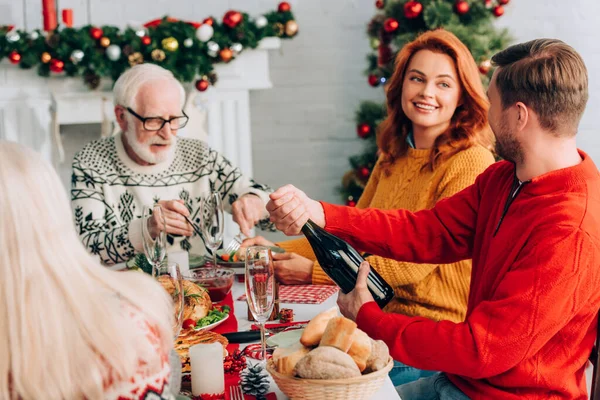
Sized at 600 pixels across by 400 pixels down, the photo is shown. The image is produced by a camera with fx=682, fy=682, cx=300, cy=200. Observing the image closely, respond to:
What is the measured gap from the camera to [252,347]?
1482mm

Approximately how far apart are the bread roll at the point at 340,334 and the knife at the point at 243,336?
0.39 m

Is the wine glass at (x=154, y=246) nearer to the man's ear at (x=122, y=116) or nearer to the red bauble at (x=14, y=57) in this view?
the man's ear at (x=122, y=116)

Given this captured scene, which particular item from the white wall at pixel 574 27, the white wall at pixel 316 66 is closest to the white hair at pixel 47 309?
the white wall at pixel 316 66

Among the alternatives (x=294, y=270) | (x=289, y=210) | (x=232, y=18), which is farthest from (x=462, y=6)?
(x=289, y=210)

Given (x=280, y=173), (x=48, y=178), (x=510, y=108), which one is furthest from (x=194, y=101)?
(x=48, y=178)

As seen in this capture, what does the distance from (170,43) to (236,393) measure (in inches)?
104

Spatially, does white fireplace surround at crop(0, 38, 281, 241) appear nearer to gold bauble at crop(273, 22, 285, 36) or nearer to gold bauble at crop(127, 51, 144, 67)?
gold bauble at crop(273, 22, 285, 36)

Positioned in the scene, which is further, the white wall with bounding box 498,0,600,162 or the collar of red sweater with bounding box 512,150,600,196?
the white wall with bounding box 498,0,600,162

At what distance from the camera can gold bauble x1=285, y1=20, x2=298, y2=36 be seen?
3.73m

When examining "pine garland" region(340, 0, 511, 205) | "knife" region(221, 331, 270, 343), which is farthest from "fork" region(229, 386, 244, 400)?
"pine garland" region(340, 0, 511, 205)

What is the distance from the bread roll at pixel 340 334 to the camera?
1.15 metres

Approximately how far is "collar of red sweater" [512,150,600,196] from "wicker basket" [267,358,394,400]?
1.73 ft

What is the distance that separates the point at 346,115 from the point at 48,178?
11.2 feet

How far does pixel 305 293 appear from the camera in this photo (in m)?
1.96
